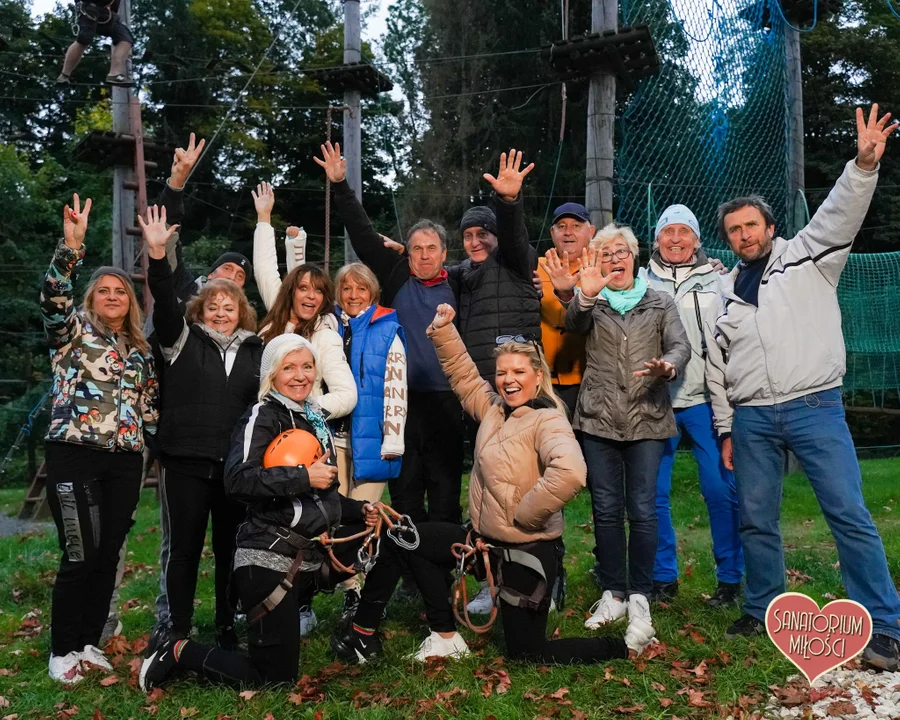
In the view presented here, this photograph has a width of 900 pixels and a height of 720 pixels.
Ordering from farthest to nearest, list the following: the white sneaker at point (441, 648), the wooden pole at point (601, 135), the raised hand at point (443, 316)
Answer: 1. the wooden pole at point (601, 135)
2. the raised hand at point (443, 316)
3. the white sneaker at point (441, 648)

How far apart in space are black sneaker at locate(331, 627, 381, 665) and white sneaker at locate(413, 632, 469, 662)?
0.70 ft

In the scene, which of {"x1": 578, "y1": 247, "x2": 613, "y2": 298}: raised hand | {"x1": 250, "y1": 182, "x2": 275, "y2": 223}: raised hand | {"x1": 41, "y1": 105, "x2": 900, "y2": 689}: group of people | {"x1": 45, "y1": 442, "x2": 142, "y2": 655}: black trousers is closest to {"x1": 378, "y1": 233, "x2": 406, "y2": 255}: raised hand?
{"x1": 41, "y1": 105, "x2": 900, "y2": 689}: group of people

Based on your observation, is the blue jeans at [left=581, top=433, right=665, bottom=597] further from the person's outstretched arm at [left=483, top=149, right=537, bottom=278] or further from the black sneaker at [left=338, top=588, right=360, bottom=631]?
the black sneaker at [left=338, top=588, right=360, bottom=631]

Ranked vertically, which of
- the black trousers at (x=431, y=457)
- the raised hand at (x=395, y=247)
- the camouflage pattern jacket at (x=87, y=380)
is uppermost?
the raised hand at (x=395, y=247)

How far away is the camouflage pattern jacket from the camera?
3924 mm

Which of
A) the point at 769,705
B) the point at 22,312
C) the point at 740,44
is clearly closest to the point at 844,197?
the point at 769,705

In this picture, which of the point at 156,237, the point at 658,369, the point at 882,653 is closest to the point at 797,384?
the point at 658,369

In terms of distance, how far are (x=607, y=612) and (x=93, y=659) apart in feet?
8.34

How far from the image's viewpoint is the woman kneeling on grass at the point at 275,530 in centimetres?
356

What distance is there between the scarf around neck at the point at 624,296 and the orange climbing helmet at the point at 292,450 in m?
A: 1.73

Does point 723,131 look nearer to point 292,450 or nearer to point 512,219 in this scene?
point 512,219

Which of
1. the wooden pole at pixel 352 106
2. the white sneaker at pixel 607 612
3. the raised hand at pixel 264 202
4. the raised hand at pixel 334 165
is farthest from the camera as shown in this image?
the wooden pole at pixel 352 106

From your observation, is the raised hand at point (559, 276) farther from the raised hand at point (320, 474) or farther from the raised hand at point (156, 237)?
the raised hand at point (156, 237)

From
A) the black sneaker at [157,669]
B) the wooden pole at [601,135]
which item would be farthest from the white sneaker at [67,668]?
the wooden pole at [601,135]
